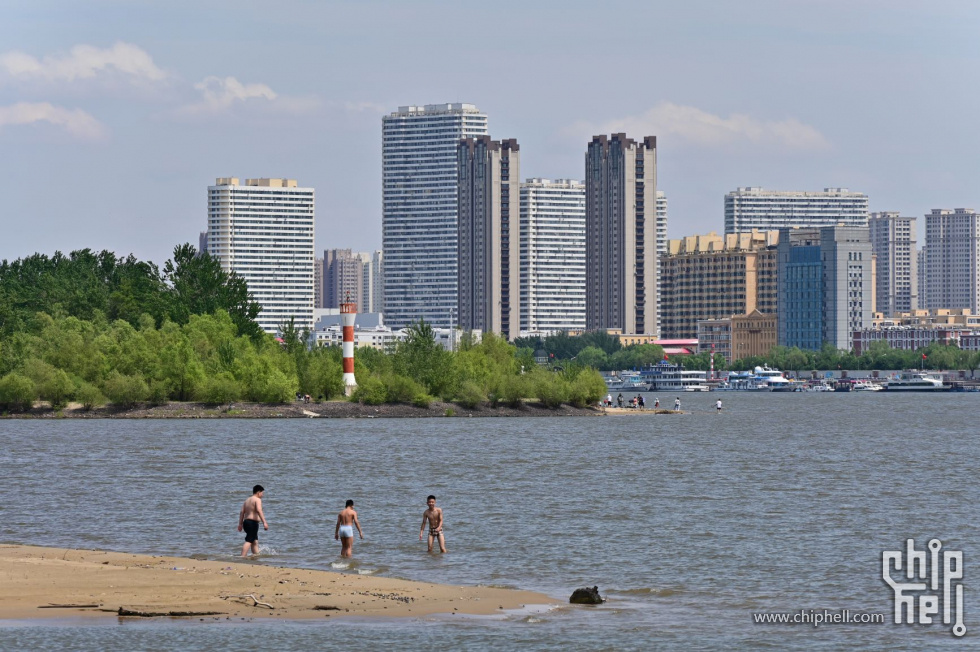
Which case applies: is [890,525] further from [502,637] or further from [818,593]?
[502,637]

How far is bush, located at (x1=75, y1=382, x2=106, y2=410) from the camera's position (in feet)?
482

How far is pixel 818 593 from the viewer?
42250 millimetres

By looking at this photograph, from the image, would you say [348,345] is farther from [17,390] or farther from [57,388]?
[17,390]

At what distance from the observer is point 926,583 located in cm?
4381

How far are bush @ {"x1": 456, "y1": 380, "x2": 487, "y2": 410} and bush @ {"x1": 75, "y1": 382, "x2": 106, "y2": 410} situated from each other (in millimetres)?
36013

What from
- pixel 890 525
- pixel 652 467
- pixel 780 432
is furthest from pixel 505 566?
pixel 780 432

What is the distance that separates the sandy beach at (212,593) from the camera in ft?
120

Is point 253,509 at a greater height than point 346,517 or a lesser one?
greater

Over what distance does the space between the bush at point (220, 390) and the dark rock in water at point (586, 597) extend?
11413 centimetres

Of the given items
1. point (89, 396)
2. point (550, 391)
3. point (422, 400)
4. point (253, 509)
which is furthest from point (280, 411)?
point (253, 509)

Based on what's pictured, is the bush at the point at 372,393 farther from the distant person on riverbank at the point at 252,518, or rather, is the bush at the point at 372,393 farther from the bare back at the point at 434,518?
the distant person on riverbank at the point at 252,518

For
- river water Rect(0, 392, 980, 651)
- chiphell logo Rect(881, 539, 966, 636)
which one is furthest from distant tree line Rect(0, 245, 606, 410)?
chiphell logo Rect(881, 539, 966, 636)

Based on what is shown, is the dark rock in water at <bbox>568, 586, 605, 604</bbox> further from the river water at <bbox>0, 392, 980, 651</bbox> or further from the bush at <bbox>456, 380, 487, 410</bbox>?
the bush at <bbox>456, 380, 487, 410</bbox>

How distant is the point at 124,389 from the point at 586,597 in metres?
113
